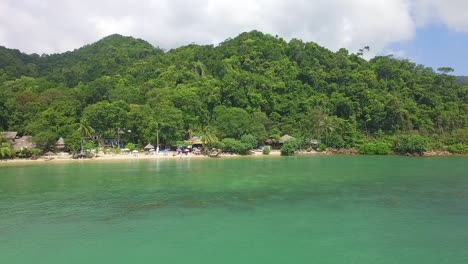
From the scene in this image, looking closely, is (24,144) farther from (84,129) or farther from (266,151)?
(266,151)

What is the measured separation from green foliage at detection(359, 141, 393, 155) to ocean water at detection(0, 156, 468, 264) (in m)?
24.1

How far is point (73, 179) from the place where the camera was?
2886 centimetres

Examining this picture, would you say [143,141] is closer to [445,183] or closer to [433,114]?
[445,183]

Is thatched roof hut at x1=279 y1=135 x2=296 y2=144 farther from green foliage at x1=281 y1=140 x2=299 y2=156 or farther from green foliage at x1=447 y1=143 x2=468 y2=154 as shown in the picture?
green foliage at x1=447 y1=143 x2=468 y2=154

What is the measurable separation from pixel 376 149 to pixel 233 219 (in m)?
42.8

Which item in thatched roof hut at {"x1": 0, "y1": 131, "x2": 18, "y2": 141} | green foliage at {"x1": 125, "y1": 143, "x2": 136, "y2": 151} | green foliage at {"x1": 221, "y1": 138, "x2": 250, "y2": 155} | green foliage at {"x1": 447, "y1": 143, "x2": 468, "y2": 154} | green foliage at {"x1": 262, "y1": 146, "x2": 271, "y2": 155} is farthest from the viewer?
green foliage at {"x1": 447, "y1": 143, "x2": 468, "y2": 154}

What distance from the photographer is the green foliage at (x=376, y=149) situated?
54.3m

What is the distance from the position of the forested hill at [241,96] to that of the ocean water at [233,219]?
21742 millimetres

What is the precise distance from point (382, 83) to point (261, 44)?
25631 mm

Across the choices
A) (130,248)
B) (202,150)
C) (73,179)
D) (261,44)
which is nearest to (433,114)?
(261,44)

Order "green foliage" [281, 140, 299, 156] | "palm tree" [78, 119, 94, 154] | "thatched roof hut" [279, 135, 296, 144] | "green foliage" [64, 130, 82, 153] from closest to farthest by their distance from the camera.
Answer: "green foliage" [64, 130, 82, 153] → "palm tree" [78, 119, 94, 154] → "green foliage" [281, 140, 299, 156] → "thatched roof hut" [279, 135, 296, 144]

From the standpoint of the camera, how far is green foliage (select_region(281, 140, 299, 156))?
5159 cm

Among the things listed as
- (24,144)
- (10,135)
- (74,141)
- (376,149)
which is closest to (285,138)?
(376,149)

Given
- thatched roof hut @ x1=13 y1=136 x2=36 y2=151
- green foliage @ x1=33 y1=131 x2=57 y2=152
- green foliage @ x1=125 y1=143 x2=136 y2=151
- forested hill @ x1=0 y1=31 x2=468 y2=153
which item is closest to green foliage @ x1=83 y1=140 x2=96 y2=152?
forested hill @ x1=0 y1=31 x2=468 y2=153
